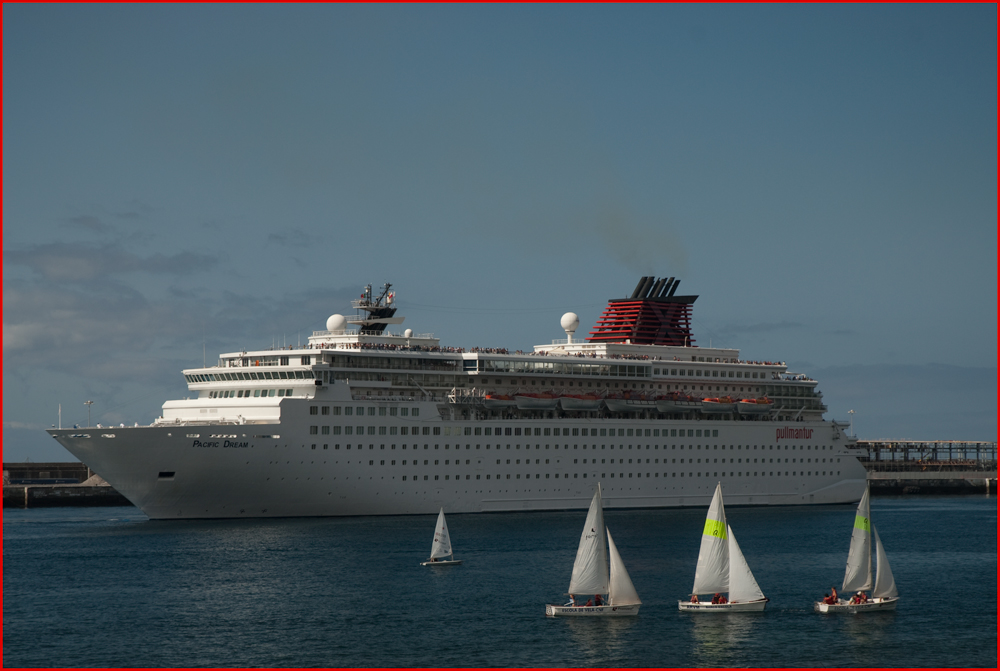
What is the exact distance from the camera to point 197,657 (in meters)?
29.6

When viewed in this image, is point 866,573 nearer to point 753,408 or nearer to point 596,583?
point 596,583

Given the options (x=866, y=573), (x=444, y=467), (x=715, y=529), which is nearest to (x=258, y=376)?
(x=444, y=467)

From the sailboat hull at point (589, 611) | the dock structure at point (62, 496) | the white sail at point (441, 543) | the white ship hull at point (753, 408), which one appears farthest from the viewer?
the dock structure at point (62, 496)

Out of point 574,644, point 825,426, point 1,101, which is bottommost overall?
point 574,644

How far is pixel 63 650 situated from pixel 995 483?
91.3m

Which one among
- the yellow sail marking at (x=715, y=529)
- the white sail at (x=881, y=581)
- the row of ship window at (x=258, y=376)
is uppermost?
the row of ship window at (x=258, y=376)

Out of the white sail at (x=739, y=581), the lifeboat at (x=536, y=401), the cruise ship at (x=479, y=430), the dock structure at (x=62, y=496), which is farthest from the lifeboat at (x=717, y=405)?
the dock structure at (x=62, y=496)

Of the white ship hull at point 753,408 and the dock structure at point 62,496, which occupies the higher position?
the white ship hull at point 753,408

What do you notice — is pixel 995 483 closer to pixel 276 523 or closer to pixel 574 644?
pixel 276 523

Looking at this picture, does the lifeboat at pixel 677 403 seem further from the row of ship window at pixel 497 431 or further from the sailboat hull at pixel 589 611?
the sailboat hull at pixel 589 611

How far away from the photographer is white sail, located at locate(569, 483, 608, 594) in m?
34.4

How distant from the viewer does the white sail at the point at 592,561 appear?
34375 mm

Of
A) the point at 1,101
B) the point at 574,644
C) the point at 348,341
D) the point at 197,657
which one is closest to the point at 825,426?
the point at 348,341

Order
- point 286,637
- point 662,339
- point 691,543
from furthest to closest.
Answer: point 662,339, point 691,543, point 286,637
